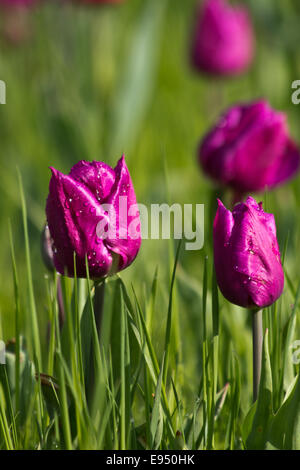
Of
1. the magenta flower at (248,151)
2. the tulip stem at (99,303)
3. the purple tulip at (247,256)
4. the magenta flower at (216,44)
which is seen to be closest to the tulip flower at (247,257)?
the purple tulip at (247,256)

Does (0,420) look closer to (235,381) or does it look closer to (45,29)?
(235,381)

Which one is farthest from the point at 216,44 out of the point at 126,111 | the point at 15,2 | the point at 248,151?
the point at 248,151

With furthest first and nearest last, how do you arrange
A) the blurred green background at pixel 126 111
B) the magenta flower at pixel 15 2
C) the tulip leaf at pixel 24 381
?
the magenta flower at pixel 15 2, the blurred green background at pixel 126 111, the tulip leaf at pixel 24 381

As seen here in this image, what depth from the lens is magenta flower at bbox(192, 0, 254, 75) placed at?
5.85 feet

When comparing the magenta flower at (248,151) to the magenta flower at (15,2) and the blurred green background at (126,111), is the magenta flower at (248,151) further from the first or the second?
the magenta flower at (15,2)

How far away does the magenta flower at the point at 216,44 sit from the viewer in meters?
1.78

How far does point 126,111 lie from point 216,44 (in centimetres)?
28

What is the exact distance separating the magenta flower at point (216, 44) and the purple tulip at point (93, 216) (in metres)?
1.20

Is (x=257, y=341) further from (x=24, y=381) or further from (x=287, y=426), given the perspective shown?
(x=24, y=381)

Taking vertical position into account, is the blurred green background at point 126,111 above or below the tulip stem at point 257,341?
above

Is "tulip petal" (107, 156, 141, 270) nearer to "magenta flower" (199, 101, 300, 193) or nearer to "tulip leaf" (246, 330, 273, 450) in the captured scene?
"tulip leaf" (246, 330, 273, 450)

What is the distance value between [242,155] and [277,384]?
17.3 inches

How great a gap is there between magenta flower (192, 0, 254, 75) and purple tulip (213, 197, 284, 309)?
1201 millimetres

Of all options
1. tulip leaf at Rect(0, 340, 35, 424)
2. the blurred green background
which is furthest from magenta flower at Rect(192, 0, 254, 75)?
tulip leaf at Rect(0, 340, 35, 424)
